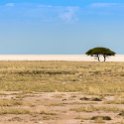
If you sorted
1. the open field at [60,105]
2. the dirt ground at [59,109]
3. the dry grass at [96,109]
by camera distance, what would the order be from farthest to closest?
1. the dry grass at [96,109]
2. the open field at [60,105]
3. the dirt ground at [59,109]

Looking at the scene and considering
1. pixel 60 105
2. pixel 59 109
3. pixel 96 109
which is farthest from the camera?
pixel 60 105

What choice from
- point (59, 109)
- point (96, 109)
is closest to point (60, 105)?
point (59, 109)

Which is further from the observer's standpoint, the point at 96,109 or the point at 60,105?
the point at 60,105

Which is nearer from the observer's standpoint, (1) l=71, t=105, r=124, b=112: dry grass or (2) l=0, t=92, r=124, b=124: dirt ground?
(2) l=0, t=92, r=124, b=124: dirt ground

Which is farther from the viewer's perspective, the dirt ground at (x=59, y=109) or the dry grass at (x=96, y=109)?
the dry grass at (x=96, y=109)

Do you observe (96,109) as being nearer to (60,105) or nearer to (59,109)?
(59,109)

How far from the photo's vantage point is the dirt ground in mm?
18188

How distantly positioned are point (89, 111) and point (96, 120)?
300cm

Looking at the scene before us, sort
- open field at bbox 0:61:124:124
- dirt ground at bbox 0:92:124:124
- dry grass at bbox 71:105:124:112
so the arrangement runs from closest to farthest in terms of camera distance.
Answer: dirt ground at bbox 0:92:124:124 → open field at bbox 0:61:124:124 → dry grass at bbox 71:105:124:112

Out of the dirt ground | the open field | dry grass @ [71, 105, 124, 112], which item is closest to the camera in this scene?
the dirt ground

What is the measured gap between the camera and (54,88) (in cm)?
3300

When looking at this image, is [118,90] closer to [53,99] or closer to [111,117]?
[53,99]

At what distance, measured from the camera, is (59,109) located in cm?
2188

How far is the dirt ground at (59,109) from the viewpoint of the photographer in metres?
18.2
